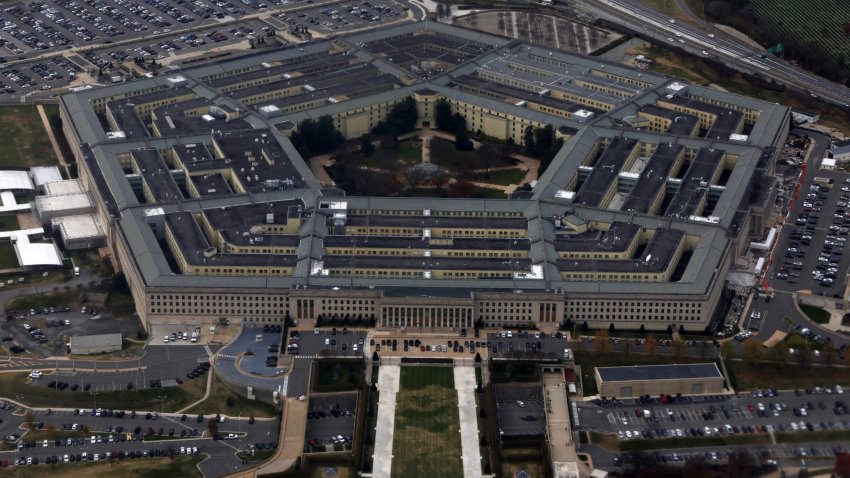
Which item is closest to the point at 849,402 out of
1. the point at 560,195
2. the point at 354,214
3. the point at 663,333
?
the point at 663,333

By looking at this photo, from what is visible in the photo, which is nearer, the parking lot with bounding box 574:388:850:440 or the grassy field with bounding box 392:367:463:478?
the grassy field with bounding box 392:367:463:478

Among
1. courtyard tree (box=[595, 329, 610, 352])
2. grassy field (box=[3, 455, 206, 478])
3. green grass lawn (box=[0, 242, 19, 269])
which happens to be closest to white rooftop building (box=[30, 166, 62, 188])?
green grass lawn (box=[0, 242, 19, 269])

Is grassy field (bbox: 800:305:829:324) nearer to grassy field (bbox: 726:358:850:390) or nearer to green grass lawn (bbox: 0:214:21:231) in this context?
grassy field (bbox: 726:358:850:390)

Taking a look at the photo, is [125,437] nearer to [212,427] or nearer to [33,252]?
[212,427]

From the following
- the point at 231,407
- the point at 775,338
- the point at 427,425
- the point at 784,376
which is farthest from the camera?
the point at 775,338

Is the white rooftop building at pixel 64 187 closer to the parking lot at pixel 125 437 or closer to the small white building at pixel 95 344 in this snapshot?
the small white building at pixel 95 344

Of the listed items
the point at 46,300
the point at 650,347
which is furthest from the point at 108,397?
the point at 650,347

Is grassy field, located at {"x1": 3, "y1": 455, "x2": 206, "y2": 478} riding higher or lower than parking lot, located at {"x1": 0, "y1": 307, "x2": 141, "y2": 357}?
higher

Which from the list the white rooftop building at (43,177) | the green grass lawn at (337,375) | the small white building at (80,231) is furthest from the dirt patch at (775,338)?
the white rooftop building at (43,177)
